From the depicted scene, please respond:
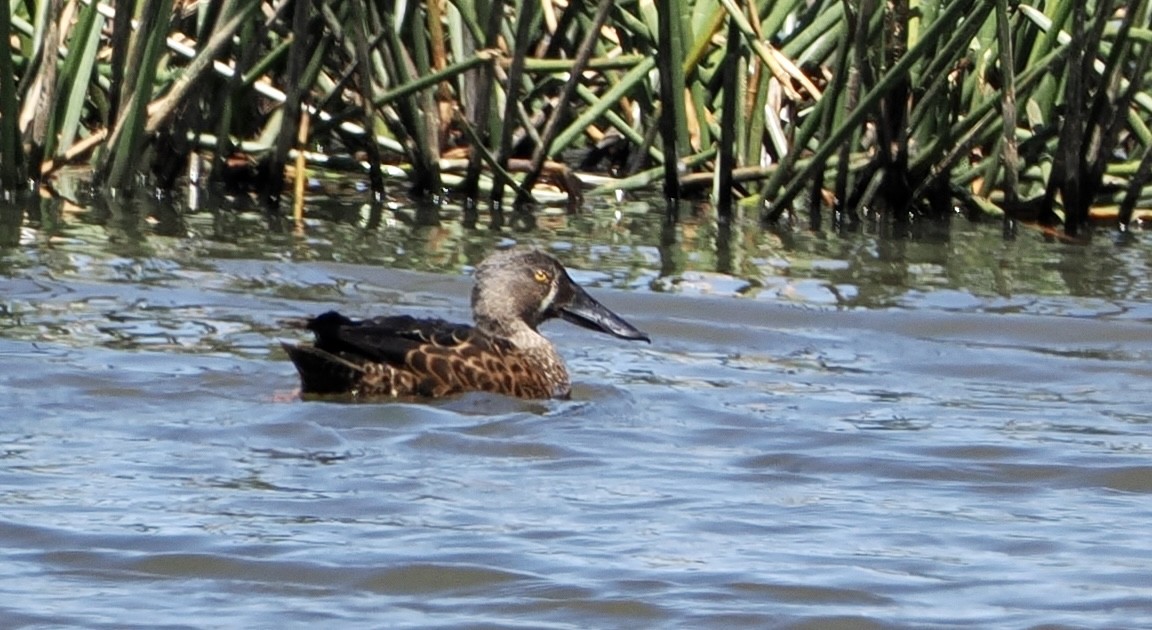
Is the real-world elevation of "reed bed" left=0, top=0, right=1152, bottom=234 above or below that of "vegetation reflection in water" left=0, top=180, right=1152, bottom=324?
above

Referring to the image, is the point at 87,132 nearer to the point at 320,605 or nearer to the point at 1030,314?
the point at 1030,314

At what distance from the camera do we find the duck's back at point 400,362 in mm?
6098

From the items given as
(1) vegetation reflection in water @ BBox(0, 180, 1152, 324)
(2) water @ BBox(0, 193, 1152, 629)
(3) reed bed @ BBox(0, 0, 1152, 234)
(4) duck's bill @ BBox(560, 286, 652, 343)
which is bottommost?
(2) water @ BBox(0, 193, 1152, 629)

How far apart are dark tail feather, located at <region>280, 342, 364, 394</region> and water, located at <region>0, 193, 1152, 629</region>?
0.40 feet

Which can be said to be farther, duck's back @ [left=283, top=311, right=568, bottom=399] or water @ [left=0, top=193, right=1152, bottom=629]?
duck's back @ [left=283, top=311, right=568, bottom=399]

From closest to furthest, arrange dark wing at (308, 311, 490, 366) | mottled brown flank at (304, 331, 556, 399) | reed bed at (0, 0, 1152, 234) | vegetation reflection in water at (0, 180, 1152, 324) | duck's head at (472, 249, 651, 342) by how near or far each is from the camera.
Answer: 1. dark wing at (308, 311, 490, 366)
2. mottled brown flank at (304, 331, 556, 399)
3. duck's head at (472, 249, 651, 342)
4. vegetation reflection in water at (0, 180, 1152, 324)
5. reed bed at (0, 0, 1152, 234)

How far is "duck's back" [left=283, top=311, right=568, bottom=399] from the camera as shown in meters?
6.10

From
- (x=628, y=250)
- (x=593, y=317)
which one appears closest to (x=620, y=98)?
(x=628, y=250)

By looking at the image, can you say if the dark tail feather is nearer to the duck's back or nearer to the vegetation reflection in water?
the duck's back

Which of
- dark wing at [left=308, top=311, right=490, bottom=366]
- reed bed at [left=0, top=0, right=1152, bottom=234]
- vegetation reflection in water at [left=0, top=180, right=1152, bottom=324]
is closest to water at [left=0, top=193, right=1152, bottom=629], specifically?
vegetation reflection in water at [left=0, top=180, right=1152, bottom=324]

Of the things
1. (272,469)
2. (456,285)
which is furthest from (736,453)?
(456,285)

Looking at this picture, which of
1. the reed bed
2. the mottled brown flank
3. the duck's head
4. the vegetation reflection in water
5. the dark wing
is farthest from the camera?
the reed bed

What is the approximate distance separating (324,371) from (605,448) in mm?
980

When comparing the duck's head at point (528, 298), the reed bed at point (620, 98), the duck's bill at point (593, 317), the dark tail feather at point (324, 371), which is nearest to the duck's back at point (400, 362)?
the dark tail feather at point (324, 371)
